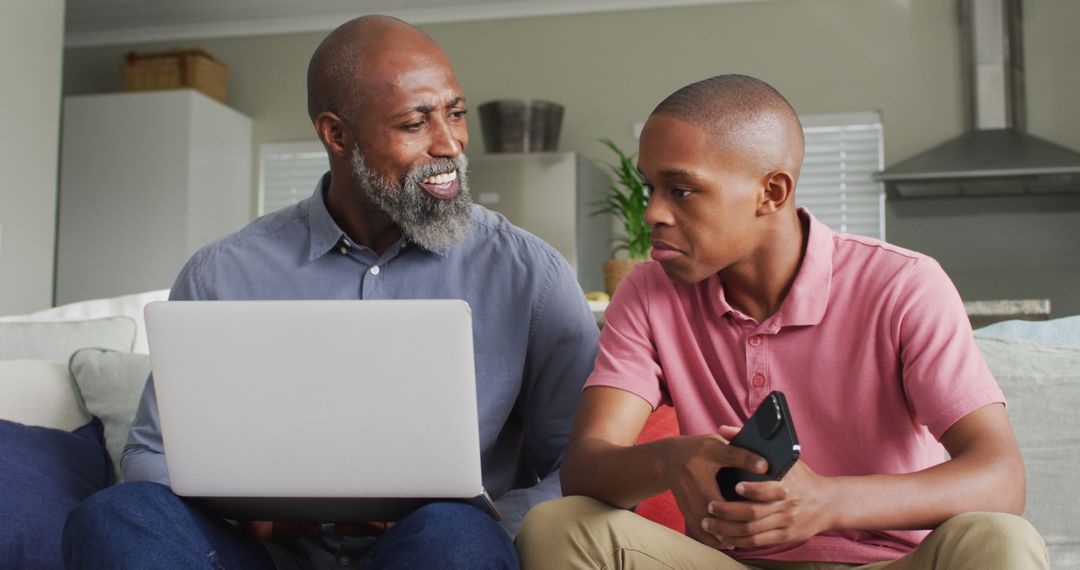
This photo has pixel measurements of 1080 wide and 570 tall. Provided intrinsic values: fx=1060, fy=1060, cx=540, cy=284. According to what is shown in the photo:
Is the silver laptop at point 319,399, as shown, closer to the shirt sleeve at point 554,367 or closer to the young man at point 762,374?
the young man at point 762,374

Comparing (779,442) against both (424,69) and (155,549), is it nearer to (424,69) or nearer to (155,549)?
(155,549)

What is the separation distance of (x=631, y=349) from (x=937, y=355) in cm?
37

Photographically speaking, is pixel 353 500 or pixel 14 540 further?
pixel 14 540

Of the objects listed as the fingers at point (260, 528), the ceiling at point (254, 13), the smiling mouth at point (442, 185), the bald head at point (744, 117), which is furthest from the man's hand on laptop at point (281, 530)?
the ceiling at point (254, 13)

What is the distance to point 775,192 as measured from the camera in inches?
53.4

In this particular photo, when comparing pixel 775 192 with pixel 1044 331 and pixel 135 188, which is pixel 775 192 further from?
pixel 135 188

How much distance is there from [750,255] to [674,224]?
0.12m

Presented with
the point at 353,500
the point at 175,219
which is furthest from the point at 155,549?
the point at 175,219

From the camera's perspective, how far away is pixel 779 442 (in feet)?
3.13

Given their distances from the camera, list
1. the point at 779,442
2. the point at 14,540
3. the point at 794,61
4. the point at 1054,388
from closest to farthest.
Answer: the point at 779,442 < the point at 14,540 < the point at 1054,388 < the point at 794,61

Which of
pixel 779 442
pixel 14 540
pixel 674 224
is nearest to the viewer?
pixel 779 442

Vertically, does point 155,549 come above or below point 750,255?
below

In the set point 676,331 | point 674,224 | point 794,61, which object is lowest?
point 676,331

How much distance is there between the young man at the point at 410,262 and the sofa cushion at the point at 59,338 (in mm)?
604
